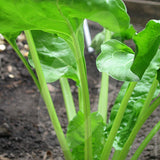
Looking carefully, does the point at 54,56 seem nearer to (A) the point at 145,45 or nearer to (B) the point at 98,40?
(B) the point at 98,40

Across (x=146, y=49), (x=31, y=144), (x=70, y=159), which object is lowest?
(x=31, y=144)

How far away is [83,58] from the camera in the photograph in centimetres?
57

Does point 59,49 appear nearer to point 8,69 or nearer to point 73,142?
point 73,142

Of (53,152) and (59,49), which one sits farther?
(53,152)

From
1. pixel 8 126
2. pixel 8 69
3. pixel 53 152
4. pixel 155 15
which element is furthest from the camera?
pixel 8 69

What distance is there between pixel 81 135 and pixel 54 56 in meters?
0.22

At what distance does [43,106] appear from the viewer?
103 cm

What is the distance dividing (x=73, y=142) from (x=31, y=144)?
0.80ft

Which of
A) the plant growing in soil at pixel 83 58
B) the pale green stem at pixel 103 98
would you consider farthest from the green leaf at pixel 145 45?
the pale green stem at pixel 103 98

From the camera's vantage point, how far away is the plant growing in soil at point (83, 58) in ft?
1.29

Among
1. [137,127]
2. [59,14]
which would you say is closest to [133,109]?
[137,127]

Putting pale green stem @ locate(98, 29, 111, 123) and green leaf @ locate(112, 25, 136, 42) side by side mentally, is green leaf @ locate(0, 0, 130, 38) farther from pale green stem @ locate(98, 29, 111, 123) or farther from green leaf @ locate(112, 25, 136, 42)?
pale green stem @ locate(98, 29, 111, 123)

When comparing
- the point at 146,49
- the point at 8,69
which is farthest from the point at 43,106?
the point at 146,49

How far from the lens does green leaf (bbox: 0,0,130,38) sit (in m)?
0.37
